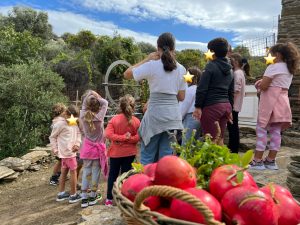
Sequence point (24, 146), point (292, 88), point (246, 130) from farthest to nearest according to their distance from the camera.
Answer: point (24, 146) → point (246, 130) → point (292, 88)

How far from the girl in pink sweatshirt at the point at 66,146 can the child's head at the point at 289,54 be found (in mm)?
2803

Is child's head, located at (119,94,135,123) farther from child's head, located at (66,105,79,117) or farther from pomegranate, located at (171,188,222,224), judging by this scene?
pomegranate, located at (171,188,222,224)

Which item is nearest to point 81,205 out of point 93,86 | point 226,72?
point 226,72

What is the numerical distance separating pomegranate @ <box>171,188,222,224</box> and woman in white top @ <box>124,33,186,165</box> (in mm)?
2164

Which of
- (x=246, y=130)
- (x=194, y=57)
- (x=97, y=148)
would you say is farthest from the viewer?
(x=194, y=57)

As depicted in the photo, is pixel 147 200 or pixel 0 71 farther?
pixel 0 71

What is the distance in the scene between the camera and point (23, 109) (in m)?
9.30

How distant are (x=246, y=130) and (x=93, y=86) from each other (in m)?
7.78

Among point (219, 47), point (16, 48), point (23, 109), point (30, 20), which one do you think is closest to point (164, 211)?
point (219, 47)

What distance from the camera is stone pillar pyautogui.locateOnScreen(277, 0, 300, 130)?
6.68 meters

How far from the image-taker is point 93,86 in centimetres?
1380

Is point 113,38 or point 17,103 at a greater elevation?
point 113,38

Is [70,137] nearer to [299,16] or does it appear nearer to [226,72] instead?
[226,72]

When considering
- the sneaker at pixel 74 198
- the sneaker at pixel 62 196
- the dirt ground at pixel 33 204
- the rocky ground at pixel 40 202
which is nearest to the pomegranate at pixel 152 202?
the rocky ground at pixel 40 202
